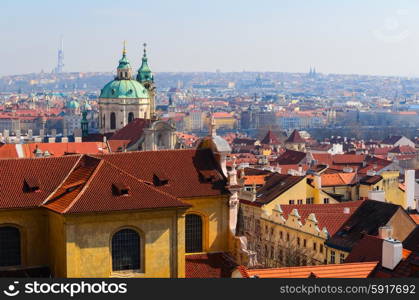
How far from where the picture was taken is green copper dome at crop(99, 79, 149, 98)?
390ft

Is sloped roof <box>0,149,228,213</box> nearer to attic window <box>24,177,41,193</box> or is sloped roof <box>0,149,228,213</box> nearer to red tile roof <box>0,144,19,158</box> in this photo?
attic window <box>24,177,41,193</box>

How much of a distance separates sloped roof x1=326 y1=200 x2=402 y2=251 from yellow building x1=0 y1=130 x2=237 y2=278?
12.1 metres

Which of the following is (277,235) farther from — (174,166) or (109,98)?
(109,98)

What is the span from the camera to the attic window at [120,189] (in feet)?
117

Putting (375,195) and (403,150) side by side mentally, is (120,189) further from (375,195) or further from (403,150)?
(403,150)

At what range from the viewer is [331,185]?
223ft

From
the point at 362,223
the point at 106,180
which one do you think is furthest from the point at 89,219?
the point at 362,223

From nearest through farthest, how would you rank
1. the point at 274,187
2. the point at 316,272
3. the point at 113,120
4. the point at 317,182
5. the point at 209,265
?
the point at 316,272 → the point at 209,265 → the point at 274,187 → the point at 317,182 → the point at 113,120

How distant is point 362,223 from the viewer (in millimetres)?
48938

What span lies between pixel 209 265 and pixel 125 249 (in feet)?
16.2

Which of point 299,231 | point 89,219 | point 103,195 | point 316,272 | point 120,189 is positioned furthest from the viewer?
point 299,231

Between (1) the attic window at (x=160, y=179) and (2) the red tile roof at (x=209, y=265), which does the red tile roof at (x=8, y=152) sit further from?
(2) the red tile roof at (x=209, y=265)

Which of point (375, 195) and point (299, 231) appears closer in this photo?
point (299, 231)

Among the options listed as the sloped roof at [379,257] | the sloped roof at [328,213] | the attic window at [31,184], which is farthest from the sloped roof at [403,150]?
the attic window at [31,184]
